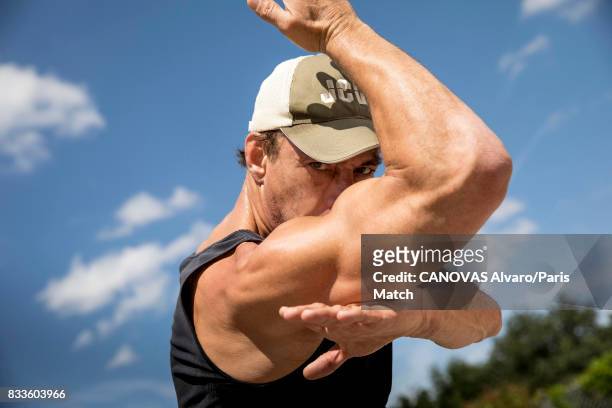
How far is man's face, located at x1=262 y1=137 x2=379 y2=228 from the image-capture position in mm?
2873

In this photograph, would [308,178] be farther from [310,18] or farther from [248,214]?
[310,18]

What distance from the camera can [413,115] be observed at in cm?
216

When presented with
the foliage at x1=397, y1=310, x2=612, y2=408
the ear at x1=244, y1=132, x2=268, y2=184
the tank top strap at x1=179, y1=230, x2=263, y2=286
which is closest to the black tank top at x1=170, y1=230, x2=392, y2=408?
the tank top strap at x1=179, y1=230, x2=263, y2=286

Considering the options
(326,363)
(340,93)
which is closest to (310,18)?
(340,93)

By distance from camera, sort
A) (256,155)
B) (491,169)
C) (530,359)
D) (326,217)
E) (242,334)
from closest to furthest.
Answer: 1. (491,169)
2. (326,217)
3. (242,334)
4. (256,155)
5. (530,359)

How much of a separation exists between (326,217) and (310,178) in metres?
0.45

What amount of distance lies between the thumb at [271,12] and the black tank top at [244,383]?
2.76ft

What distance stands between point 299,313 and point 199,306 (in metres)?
0.90

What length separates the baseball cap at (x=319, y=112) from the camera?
2.77m

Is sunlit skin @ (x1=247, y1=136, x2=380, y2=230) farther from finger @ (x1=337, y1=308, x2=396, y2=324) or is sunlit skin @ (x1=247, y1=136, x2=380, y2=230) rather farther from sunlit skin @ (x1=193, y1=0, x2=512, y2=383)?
finger @ (x1=337, y1=308, x2=396, y2=324)

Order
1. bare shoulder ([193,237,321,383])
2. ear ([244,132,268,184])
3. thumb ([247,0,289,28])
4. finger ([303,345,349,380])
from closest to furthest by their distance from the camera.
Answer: finger ([303,345,349,380])
thumb ([247,0,289,28])
bare shoulder ([193,237,321,383])
ear ([244,132,268,184])

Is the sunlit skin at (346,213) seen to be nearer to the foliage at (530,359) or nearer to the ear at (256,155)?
the ear at (256,155)

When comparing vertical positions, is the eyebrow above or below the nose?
above

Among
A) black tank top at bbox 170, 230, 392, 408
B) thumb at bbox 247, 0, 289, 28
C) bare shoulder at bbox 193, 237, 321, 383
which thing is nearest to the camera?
thumb at bbox 247, 0, 289, 28
